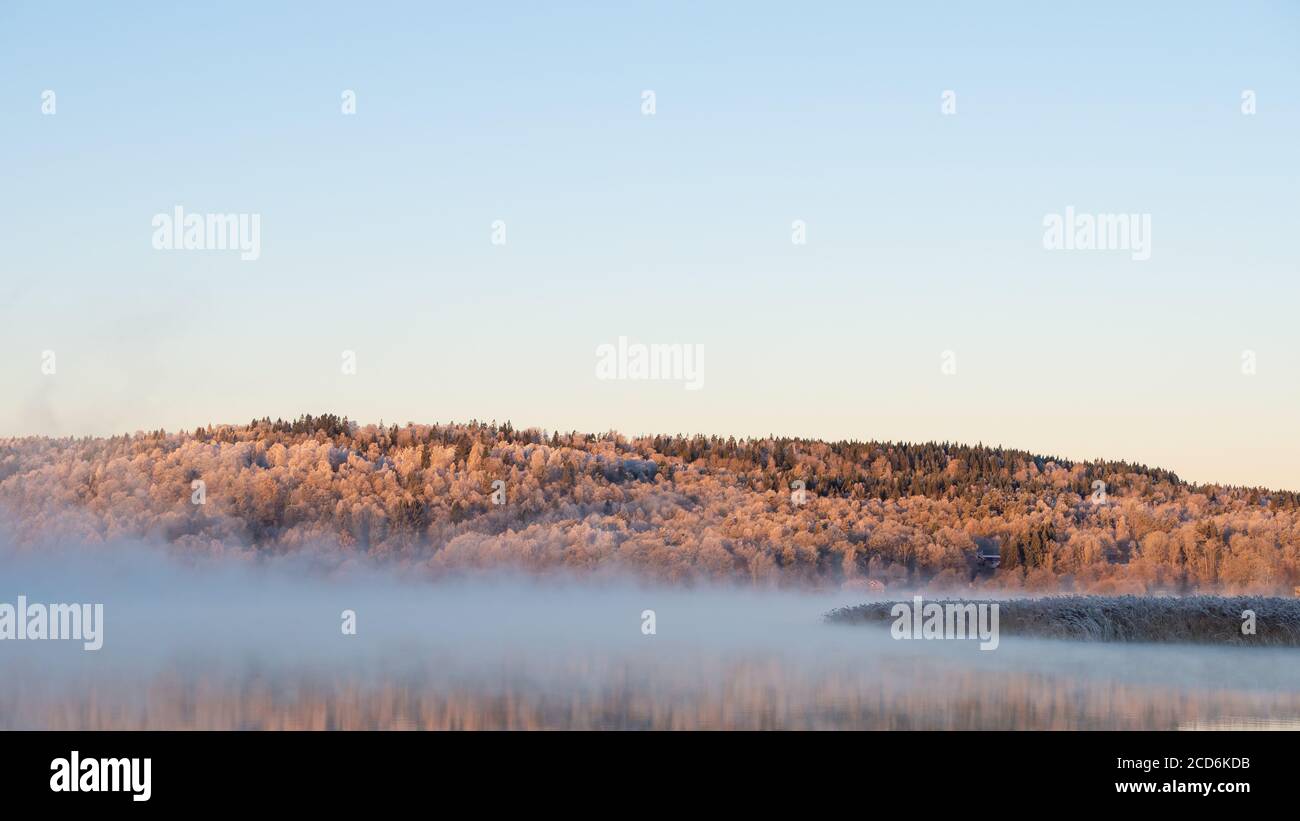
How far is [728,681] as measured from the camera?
38.2m

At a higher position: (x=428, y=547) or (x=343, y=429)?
(x=343, y=429)

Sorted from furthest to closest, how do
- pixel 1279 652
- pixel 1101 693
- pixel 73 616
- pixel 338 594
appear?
1. pixel 338 594
2. pixel 73 616
3. pixel 1279 652
4. pixel 1101 693

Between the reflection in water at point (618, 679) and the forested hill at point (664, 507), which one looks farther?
the forested hill at point (664, 507)

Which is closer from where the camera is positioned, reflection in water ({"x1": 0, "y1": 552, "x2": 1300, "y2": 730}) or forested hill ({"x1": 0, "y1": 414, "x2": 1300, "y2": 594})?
reflection in water ({"x1": 0, "y1": 552, "x2": 1300, "y2": 730})

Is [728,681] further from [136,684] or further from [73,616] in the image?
[73,616]

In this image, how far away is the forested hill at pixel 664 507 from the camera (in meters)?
127

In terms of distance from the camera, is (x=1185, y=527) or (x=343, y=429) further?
(x=343, y=429)

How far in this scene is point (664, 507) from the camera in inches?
5502

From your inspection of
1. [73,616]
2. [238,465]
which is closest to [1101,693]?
[73,616]

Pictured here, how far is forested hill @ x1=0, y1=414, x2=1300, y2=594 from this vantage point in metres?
127

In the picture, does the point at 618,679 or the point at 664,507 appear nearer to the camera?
the point at 618,679
